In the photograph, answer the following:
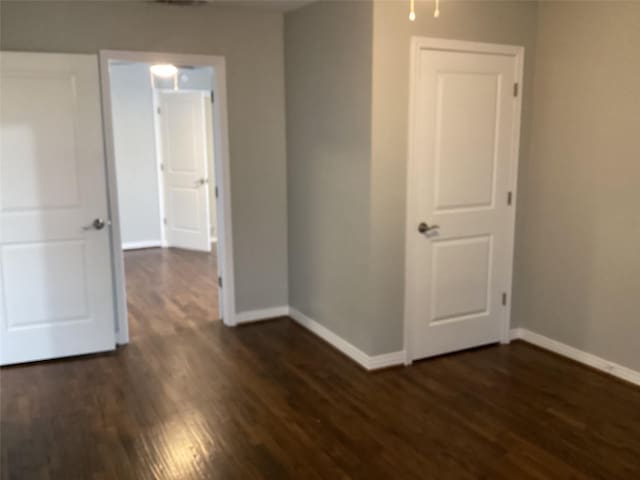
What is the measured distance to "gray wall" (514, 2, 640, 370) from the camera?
334 cm

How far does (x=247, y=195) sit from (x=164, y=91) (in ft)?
12.0

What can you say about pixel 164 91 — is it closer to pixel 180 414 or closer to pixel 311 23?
pixel 311 23

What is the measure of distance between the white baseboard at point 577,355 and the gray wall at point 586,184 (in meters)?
0.04

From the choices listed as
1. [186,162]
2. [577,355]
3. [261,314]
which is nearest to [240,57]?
[261,314]

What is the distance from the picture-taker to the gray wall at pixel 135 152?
7355 millimetres

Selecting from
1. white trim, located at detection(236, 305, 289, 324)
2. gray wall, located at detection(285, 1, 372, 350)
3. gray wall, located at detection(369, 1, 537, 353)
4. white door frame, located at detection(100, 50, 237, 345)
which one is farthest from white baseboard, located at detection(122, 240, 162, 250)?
gray wall, located at detection(369, 1, 537, 353)

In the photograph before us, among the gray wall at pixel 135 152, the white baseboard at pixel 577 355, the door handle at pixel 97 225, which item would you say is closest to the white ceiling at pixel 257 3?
the door handle at pixel 97 225

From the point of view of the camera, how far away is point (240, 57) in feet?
13.9

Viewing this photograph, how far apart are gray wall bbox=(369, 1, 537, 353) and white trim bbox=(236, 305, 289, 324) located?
131 centimetres

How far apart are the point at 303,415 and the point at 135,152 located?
5490 mm

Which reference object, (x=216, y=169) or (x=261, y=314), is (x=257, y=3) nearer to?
(x=216, y=169)

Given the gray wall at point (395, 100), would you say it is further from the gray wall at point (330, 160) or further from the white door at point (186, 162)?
the white door at point (186, 162)

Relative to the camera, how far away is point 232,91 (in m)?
4.25

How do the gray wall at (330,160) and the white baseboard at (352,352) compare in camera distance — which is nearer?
the gray wall at (330,160)
